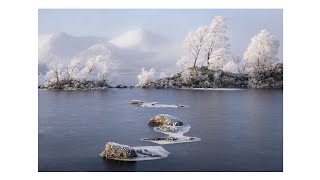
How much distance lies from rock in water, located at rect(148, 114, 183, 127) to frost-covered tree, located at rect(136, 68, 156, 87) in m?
0.52

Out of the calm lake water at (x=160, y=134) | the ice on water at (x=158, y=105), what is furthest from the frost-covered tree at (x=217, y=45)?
the ice on water at (x=158, y=105)

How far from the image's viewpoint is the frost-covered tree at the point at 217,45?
6.43 metres

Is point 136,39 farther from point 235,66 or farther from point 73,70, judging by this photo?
point 235,66

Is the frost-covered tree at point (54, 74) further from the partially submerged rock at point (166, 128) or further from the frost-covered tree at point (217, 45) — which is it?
the frost-covered tree at point (217, 45)

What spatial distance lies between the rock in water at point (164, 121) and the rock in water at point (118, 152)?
57 cm

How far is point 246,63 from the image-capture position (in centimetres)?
670

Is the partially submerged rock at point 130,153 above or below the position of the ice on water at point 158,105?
below

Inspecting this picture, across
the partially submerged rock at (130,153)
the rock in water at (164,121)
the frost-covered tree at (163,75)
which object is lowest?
the partially submerged rock at (130,153)

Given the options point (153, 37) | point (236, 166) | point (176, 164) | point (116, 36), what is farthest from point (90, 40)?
point (236, 166)

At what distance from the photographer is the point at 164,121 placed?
6395mm

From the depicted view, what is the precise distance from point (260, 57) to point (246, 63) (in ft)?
0.69

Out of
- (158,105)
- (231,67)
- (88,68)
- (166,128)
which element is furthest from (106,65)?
(231,67)

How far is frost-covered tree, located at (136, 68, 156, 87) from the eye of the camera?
6.59m
